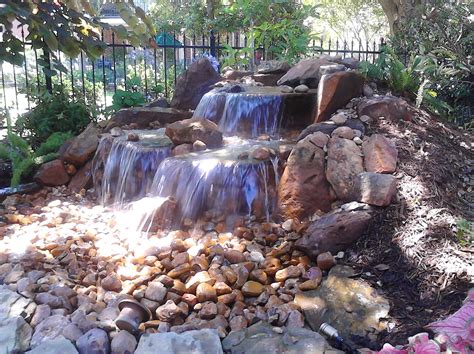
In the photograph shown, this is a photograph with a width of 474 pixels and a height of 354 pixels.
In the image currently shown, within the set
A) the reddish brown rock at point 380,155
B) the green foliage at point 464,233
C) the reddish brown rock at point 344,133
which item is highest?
the reddish brown rock at point 344,133

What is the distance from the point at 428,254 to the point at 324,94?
2.47 m

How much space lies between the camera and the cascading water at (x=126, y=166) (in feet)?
17.7

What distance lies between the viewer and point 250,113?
5.99m

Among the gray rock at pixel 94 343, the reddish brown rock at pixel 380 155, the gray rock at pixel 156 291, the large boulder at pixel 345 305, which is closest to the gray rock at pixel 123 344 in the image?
the gray rock at pixel 94 343

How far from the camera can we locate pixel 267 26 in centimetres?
866

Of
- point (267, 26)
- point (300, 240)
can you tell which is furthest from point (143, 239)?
point (267, 26)

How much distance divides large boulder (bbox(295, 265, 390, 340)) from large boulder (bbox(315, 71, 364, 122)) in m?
2.31

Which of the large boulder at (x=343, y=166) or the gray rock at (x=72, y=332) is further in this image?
the large boulder at (x=343, y=166)

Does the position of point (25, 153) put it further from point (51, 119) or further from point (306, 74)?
point (306, 74)

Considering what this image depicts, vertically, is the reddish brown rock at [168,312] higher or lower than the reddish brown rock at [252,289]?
lower

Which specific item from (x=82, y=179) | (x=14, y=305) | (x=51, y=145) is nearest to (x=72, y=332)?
(x=14, y=305)

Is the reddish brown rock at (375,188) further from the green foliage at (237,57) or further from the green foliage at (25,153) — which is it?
the green foliage at (237,57)

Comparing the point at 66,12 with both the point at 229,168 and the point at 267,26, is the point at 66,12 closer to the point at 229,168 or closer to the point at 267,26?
the point at 229,168

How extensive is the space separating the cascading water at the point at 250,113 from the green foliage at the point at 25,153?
198 cm
